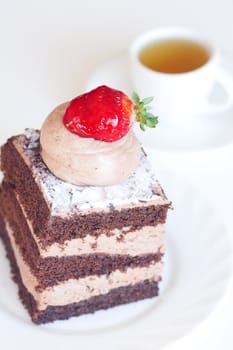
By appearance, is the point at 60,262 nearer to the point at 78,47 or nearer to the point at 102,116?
the point at 102,116

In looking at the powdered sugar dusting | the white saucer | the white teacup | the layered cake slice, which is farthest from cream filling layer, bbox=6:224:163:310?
the white teacup

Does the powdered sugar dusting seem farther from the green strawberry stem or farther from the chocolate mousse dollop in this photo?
the green strawberry stem

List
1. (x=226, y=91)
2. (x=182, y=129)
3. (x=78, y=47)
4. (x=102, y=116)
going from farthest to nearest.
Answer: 1. (x=78, y=47)
2. (x=226, y=91)
3. (x=182, y=129)
4. (x=102, y=116)

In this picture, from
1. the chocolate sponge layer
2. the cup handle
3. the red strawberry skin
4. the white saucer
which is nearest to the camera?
the red strawberry skin

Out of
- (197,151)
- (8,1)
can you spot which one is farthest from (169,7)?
(197,151)

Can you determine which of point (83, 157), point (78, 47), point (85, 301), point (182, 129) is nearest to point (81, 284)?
point (85, 301)

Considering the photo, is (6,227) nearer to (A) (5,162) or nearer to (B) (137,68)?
(A) (5,162)

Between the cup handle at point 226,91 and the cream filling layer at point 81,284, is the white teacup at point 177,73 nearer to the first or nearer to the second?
the cup handle at point 226,91
